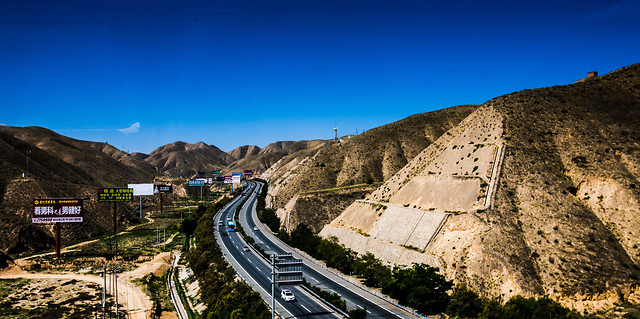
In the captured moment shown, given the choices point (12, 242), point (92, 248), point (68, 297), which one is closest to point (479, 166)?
point (68, 297)

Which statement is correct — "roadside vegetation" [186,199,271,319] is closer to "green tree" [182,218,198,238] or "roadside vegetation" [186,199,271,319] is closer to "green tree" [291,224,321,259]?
"green tree" [291,224,321,259]

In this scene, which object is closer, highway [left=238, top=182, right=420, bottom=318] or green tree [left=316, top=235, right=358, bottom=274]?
highway [left=238, top=182, right=420, bottom=318]

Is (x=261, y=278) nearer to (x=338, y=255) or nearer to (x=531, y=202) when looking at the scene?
(x=338, y=255)

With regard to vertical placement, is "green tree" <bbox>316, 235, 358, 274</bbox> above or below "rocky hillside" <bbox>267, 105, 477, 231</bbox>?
below

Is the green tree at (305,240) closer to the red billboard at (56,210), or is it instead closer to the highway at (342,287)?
the highway at (342,287)

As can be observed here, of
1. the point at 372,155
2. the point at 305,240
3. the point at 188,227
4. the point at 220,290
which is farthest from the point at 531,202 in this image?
the point at 188,227

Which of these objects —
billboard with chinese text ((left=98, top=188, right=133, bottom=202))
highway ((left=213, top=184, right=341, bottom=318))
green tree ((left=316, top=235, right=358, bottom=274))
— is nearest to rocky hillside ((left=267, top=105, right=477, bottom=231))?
highway ((left=213, top=184, right=341, bottom=318))
